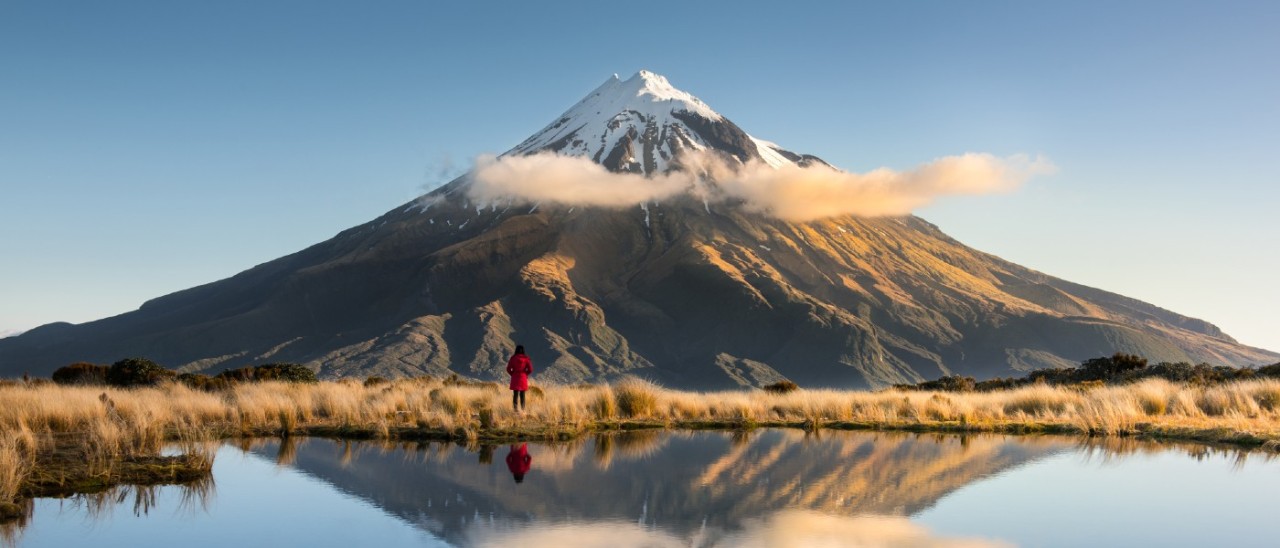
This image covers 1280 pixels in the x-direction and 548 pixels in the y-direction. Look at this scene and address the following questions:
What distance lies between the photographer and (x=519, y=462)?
15.3 m

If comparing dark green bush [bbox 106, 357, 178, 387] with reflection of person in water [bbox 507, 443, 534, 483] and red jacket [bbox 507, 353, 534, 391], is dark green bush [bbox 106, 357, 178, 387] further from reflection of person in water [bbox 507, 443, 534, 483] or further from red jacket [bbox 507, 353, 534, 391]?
reflection of person in water [bbox 507, 443, 534, 483]


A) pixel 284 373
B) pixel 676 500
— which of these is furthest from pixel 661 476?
pixel 284 373

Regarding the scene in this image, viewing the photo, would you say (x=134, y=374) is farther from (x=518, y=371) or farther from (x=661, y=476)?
(x=661, y=476)

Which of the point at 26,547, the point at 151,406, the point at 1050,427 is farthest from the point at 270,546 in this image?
the point at 1050,427

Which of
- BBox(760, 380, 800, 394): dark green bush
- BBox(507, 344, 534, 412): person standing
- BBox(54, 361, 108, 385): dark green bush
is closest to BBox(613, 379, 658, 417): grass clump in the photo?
BBox(507, 344, 534, 412): person standing

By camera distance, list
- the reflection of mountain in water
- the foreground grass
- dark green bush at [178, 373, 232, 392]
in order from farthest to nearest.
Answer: dark green bush at [178, 373, 232, 392] < the foreground grass < the reflection of mountain in water

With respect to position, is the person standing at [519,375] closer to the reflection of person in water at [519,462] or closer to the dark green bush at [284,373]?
the reflection of person in water at [519,462]

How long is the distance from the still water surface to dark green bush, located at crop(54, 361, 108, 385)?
1668cm

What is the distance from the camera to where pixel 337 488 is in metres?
13.1

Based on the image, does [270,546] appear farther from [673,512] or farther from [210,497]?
[673,512]

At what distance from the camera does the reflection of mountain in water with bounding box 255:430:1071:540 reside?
11.5 meters

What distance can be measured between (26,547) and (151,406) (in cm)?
1014

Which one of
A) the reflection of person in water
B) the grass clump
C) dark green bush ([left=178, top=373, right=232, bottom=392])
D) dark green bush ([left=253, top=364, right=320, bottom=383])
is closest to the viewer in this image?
the reflection of person in water

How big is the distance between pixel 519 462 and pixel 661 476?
2352 millimetres
